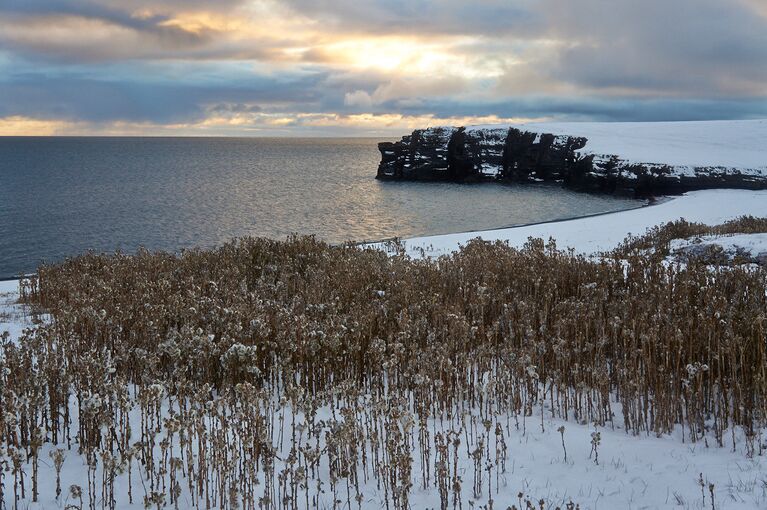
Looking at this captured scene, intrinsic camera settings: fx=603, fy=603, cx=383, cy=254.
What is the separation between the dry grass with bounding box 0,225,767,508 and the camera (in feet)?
16.3

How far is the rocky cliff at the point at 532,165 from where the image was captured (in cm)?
5016

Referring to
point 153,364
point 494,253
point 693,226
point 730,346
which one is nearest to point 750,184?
point 693,226

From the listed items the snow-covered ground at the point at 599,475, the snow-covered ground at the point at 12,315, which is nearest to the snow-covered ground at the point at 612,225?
the snow-covered ground at the point at 12,315

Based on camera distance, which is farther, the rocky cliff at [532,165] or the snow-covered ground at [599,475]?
the rocky cliff at [532,165]

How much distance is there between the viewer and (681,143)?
210 feet

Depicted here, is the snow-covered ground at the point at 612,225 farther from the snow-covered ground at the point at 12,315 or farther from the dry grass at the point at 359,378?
the snow-covered ground at the point at 12,315

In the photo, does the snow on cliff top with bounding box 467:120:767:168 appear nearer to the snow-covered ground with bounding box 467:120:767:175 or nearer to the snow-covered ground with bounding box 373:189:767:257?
the snow-covered ground with bounding box 467:120:767:175

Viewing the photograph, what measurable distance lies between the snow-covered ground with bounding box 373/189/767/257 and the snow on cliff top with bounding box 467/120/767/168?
833cm

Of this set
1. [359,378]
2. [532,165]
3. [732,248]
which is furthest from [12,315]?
[532,165]

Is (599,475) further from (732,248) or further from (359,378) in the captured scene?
(732,248)

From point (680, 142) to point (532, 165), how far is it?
15.6m

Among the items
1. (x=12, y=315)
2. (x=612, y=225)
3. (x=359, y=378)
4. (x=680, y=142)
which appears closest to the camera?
(x=359, y=378)

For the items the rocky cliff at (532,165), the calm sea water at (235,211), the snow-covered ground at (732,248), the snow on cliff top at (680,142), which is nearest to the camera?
the snow-covered ground at (732,248)

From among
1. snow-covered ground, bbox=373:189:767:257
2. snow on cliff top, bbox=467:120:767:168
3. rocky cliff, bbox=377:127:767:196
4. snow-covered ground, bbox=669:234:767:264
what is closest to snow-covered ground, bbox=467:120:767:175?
snow on cliff top, bbox=467:120:767:168
